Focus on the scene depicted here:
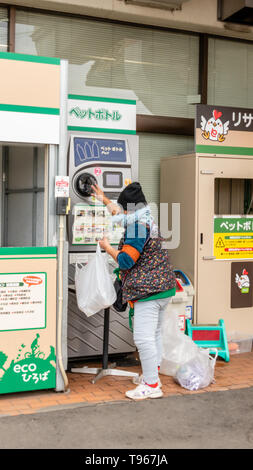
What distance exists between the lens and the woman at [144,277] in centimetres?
429

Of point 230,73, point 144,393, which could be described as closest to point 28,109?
point 144,393

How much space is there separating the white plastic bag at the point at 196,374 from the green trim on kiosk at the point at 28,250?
4.81 ft

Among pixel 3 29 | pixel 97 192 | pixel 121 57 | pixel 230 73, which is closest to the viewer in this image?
pixel 97 192

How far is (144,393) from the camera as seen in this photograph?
173 inches

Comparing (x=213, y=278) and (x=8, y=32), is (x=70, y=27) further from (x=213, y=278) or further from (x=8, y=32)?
(x=213, y=278)

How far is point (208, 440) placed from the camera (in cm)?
365

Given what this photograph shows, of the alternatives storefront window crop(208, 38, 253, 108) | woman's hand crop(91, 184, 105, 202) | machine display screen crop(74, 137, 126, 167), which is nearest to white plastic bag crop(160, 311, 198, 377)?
woman's hand crop(91, 184, 105, 202)

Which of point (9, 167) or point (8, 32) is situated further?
point (8, 32)

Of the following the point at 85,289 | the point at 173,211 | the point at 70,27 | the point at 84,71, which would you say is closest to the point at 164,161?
the point at 173,211

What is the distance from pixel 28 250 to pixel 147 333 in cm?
108

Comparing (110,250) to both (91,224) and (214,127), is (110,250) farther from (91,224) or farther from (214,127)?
(214,127)

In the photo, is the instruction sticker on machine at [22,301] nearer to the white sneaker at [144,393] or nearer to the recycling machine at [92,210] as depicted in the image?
the recycling machine at [92,210]

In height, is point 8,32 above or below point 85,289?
above
